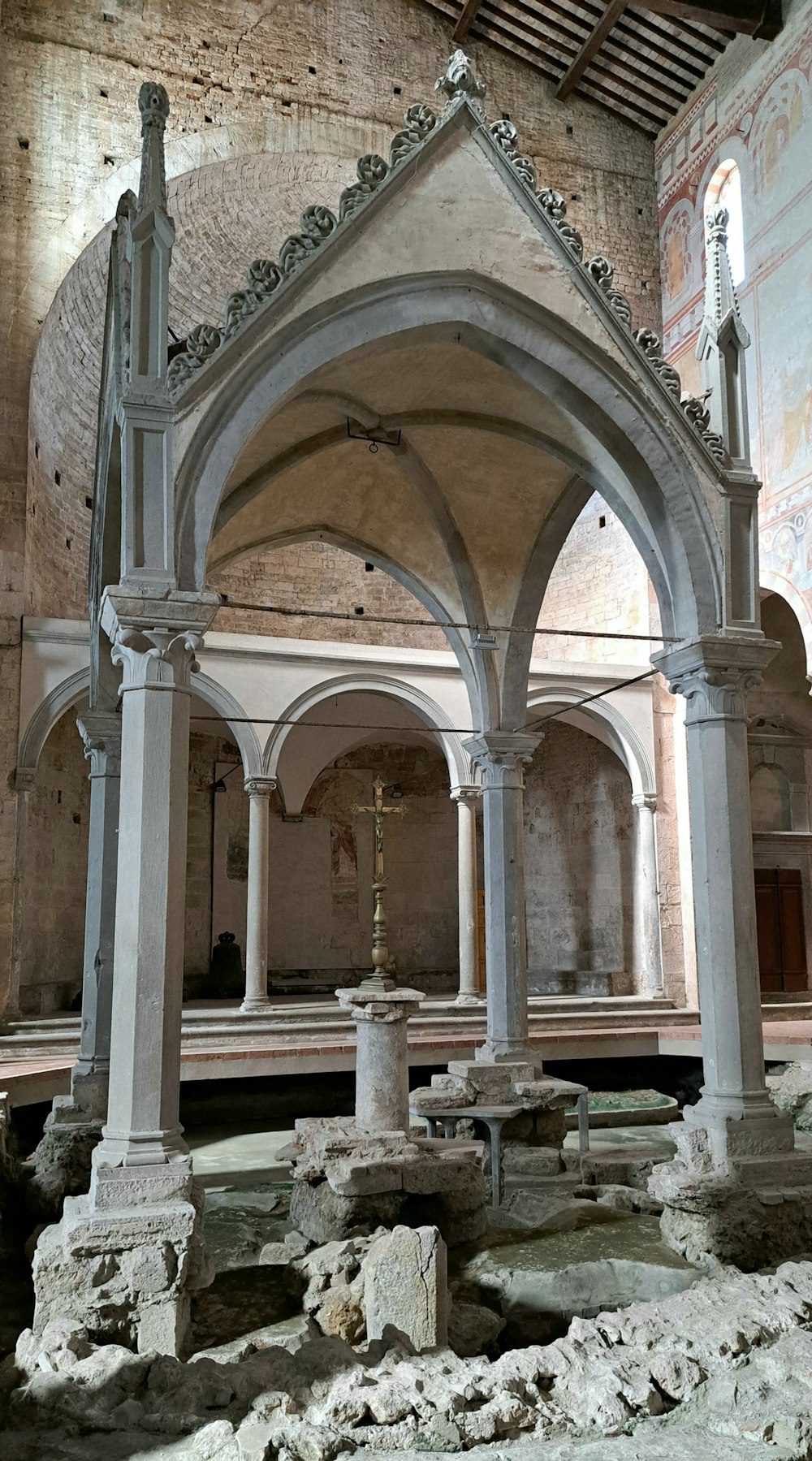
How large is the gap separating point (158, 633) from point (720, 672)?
3.52 m

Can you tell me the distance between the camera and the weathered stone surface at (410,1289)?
5.18 meters

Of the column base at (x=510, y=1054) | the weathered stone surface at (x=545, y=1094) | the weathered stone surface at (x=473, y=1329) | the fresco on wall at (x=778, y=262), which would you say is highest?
the fresco on wall at (x=778, y=262)

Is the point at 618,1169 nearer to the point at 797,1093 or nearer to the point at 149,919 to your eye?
the point at 797,1093

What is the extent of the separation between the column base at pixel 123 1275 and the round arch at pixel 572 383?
3594 mm

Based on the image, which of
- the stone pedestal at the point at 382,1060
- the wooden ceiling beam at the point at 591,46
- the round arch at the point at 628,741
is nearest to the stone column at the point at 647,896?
the round arch at the point at 628,741

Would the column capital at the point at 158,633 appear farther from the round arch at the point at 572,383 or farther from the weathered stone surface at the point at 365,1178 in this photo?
the weathered stone surface at the point at 365,1178

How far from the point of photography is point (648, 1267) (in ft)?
21.2

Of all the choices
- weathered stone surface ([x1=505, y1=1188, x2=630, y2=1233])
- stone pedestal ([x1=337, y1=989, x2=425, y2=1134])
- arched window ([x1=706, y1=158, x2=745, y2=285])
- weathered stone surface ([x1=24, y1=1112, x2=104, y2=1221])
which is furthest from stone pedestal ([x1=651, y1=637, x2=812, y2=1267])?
arched window ([x1=706, y1=158, x2=745, y2=285])

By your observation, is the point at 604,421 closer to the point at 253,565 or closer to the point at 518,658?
the point at 518,658

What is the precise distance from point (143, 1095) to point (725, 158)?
618 inches

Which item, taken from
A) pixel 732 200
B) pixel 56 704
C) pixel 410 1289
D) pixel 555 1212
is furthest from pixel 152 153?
pixel 732 200

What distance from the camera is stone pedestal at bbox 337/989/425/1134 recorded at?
8.08 meters

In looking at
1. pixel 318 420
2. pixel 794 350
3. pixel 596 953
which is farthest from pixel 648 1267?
pixel 596 953

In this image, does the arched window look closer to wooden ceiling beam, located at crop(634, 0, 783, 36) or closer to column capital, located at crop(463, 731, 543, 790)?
wooden ceiling beam, located at crop(634, 0, 783, 36)
